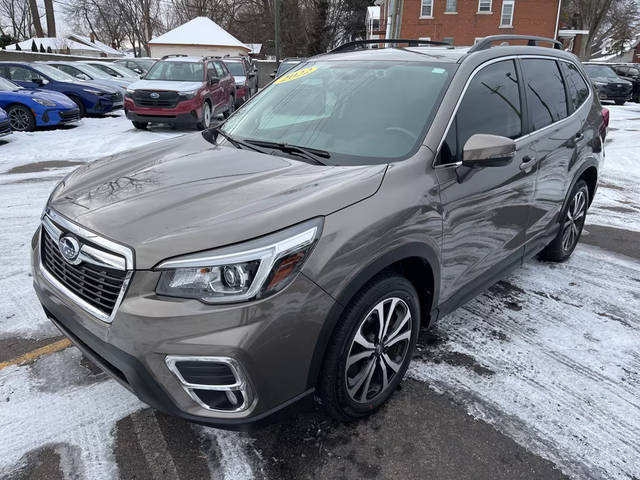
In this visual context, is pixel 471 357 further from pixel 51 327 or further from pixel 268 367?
pixel 51 327

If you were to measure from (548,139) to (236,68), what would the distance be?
696 inches

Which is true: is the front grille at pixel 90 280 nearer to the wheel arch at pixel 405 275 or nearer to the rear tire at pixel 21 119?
the wheel arch at pixel 405 275

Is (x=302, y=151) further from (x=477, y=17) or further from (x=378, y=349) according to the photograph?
(x=477, y=17)

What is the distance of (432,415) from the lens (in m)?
2.62

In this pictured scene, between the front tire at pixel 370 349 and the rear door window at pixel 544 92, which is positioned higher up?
the rear door window at pixel 544 92

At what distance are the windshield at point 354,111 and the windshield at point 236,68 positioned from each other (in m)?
16.6

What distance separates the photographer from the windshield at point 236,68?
19.0 m

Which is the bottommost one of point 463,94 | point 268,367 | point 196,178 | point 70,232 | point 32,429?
point 32,429

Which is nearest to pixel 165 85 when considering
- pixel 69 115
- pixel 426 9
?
pixel 69 115

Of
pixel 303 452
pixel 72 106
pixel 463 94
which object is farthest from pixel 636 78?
pixel 303 452

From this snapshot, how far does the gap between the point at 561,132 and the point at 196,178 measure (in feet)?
9.42

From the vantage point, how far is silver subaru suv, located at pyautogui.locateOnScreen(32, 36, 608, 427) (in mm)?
1896

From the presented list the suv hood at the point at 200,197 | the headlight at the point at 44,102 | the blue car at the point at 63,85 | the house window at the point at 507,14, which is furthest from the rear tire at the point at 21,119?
the house window at the point at 507,14

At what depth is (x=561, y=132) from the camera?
3768 mm
